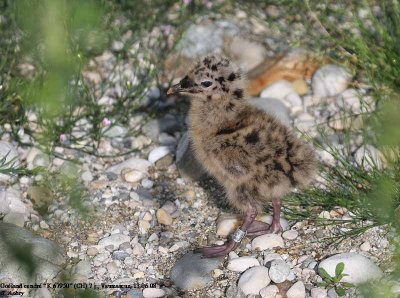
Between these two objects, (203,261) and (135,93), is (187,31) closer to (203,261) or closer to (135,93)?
(135,93)

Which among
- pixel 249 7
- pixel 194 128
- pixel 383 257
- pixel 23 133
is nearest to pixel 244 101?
pixel 194 128

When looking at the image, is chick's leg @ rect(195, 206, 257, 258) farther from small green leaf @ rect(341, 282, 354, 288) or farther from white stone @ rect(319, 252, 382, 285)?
small green leaf @ rect(341, 282, 354, 288)

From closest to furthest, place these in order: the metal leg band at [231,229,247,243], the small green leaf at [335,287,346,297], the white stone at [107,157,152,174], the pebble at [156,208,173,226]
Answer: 1. the small green leaf at [335,287,346,297]
2. the metal leg band at [231,229,247,243]
3. the pebble at [156,208,173,226]
4. the white stone at [107,157,152,174]

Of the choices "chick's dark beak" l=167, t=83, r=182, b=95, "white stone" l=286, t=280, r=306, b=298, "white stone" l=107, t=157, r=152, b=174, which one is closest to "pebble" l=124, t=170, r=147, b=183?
"white stone" l=107, t=157, r=152, b=174

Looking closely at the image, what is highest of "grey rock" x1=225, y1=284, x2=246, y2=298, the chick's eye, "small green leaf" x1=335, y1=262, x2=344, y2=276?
the chick's eye

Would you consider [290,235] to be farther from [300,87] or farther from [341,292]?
[300,87]

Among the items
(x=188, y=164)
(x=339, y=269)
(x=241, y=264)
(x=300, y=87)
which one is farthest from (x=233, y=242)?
(x=300, y=87)
